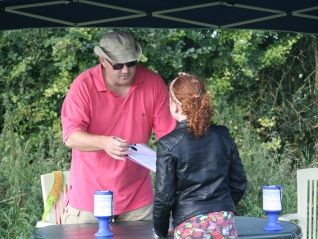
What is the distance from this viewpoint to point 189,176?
10.5 feet

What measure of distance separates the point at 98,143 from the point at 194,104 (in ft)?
2.86

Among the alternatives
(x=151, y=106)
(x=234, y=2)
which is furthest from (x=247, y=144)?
(x=151, y=106)

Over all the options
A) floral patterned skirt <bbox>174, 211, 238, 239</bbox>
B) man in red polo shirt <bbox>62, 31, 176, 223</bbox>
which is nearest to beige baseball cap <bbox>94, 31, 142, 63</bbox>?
man in red polo shirt <bbox>62, 31, 176, 223</bbox>

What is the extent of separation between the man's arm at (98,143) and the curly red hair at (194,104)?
586mm

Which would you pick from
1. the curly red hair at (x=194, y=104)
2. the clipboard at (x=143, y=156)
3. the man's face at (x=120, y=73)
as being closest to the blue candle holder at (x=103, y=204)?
the clipboard at (x=143, y=156)

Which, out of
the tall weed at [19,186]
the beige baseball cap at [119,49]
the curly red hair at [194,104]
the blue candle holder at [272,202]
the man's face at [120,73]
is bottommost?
the tall weed at [19,186]

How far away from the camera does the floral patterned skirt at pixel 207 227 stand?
315 centimetres

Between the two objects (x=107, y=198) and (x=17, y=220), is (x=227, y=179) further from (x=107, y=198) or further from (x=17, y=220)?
(x=17, y=220)

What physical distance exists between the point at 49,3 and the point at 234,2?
1317 mm

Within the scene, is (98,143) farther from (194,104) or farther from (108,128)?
(194,104)

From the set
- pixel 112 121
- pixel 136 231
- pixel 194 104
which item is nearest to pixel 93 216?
pixel 136 231

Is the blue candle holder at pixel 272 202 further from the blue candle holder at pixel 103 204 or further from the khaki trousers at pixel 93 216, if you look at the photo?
the blue candle holder at pixel 103 204

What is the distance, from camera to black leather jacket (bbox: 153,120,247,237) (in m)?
3.18

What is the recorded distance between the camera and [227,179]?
10.8 feet
